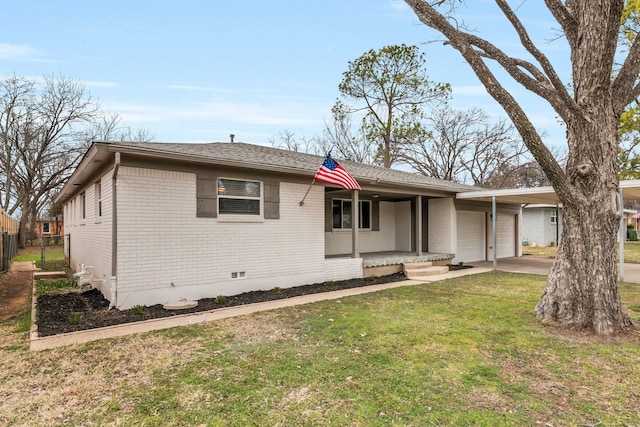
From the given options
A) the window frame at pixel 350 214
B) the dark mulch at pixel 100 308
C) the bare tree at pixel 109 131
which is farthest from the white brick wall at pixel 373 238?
the bare tree at pixel 109 131

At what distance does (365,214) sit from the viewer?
13.0 meters

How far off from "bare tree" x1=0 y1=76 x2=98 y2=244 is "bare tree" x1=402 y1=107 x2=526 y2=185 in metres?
24.4

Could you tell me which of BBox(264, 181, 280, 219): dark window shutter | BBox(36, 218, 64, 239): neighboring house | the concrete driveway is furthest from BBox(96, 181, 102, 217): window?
BBox(36, 218, 64, 239): neighboring house

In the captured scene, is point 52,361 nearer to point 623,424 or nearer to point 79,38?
point 623,424

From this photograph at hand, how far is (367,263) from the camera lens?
10.1m

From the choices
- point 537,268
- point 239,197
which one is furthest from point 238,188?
point 537,268

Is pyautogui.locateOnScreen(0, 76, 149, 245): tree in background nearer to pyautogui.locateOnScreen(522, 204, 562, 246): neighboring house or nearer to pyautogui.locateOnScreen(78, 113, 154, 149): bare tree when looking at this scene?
pyautogui.locateOnScreen(78, 113, 154, 149): bare tree

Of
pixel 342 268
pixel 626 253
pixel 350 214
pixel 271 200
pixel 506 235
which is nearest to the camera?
pixel 271 200

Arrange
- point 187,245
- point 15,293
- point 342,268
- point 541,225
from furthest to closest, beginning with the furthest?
point 541,225 < point 342,268 < point 15,293 < point 187,245

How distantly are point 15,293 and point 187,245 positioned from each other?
17.2ft

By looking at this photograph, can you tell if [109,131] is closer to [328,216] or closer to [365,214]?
[328,216]

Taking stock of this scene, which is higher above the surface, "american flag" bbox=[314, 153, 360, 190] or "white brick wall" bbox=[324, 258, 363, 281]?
"american flag" bbox=[314, 153, 360, 190]

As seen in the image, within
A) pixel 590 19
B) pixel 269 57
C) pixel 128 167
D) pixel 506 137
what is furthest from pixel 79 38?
pixel 506 137

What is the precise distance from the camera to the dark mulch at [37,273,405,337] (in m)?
5.47
